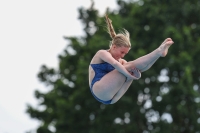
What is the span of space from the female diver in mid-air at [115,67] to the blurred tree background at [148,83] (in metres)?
12.7

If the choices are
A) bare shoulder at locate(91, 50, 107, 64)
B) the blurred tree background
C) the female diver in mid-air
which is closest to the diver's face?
the female diver in mid-air

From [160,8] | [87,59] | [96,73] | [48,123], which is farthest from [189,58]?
[96,73]

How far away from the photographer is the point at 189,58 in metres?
22.4

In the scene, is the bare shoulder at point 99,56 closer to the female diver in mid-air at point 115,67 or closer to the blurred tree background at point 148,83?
the female diver in mid-air at point 115,67

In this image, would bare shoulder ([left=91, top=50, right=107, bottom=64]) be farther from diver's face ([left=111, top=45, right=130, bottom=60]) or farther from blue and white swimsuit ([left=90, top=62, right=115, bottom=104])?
diver's face ([left=111, top=45, right=130, bottom=60])

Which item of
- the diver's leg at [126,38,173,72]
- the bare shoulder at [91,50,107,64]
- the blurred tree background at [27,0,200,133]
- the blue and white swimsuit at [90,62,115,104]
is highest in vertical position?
the blurred tree background at [27,0,200,133]

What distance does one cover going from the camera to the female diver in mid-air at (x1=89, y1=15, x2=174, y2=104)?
8.97 m

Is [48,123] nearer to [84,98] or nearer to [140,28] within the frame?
[84,98]

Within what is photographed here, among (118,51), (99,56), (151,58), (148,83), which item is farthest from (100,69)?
(148,83)

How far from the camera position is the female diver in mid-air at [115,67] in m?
8.97

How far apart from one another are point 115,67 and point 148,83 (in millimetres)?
14160

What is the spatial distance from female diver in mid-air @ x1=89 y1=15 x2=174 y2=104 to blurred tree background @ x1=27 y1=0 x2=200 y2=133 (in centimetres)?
1273

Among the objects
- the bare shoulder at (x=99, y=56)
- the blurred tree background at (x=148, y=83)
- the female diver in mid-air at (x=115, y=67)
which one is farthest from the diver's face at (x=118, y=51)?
the blurred tree background at (x=148, y=83)

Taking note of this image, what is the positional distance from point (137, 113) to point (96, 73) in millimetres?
13877
